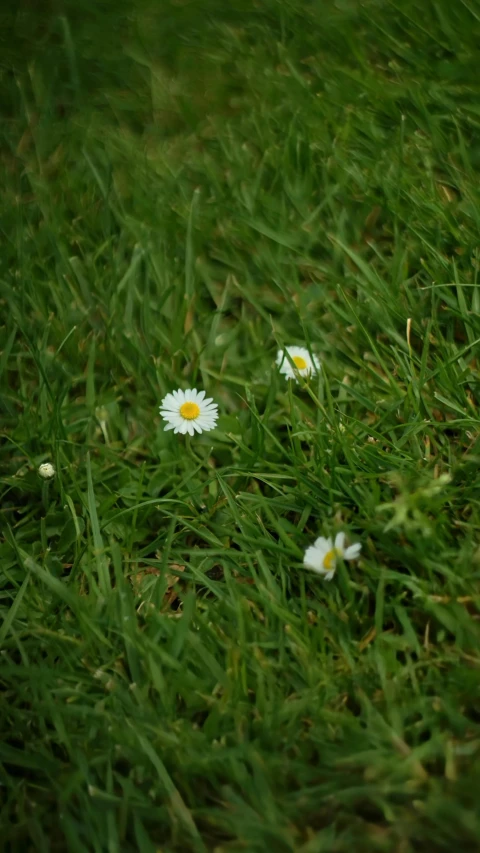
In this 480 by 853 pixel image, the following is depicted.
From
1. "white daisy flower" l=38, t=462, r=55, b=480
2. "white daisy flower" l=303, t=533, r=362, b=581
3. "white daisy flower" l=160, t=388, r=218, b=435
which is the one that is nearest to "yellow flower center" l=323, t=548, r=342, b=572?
"white daisy flower" l=303, t=533, r=362, b=581

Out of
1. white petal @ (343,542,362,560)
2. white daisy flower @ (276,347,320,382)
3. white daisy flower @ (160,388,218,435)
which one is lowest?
white daisy flower @ (160,388,218,435)

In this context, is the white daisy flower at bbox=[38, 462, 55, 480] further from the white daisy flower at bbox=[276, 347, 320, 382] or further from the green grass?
the white daisy flower at bbox=[276, 347, 320, 382]

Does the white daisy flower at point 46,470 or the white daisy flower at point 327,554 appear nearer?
the white daisy flower at point 327,554

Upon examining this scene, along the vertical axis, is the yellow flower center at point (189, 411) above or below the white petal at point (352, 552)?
below

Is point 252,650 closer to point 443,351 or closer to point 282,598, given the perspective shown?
point 282,598

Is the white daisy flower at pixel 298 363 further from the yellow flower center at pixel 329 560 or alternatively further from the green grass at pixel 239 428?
the yellow flower center at pixel 329 560

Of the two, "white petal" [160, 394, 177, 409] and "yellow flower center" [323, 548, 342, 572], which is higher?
"yellow flower center" [323, 548, 342, 572]

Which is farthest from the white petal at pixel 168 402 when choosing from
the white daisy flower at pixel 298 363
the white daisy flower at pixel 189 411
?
the white daisy flower at pixel 298 363
